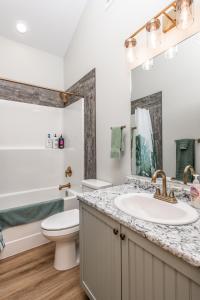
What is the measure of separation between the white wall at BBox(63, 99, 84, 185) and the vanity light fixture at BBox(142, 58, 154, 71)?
1.10 meters

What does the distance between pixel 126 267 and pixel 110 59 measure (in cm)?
187

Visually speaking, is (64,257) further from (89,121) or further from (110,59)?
(110,59)

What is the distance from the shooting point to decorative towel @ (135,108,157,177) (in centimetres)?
141

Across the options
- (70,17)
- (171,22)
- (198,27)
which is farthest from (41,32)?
(198,27)

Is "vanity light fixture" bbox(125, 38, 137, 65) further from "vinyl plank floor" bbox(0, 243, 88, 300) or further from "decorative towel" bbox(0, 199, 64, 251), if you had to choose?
"vinyl plank floor" bbox(0, 243, 88, 300)

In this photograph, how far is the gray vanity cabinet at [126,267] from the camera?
62 cm

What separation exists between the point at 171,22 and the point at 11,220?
2380mm

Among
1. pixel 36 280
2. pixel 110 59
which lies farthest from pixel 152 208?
pixel 110 59

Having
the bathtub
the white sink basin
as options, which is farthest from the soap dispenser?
the bathtub

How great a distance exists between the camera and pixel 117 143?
164 cm

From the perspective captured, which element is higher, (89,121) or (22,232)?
(89,121)

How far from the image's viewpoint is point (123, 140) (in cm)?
164

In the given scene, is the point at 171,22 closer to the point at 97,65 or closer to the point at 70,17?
the point at 97,65

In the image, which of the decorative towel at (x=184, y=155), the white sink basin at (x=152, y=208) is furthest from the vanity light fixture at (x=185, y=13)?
the white sink basin at (x=152, y=208)
